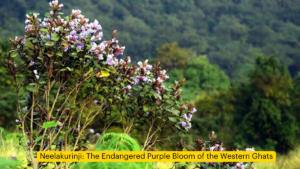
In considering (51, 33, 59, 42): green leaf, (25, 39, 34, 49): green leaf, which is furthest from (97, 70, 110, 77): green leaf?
(25, 39, 34, 49): green leaf

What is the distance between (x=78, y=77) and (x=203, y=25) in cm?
6794

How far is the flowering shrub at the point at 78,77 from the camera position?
12.2ft

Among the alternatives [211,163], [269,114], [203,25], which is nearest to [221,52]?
[203,25]

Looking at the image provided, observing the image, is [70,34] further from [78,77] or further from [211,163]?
[211,163]

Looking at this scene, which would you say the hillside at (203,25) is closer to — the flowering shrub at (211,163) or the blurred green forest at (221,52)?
the blurred green forest at (221,52)

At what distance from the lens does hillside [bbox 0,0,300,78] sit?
55.6m

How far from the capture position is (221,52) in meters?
57.2

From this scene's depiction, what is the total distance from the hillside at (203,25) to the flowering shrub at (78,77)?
4415 centimetres

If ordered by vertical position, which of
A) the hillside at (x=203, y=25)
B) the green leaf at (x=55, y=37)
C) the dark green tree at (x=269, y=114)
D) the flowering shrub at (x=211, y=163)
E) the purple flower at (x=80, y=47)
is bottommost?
the flowering shrub at (x=211, y=163)

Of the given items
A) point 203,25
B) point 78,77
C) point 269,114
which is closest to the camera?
point 78,77

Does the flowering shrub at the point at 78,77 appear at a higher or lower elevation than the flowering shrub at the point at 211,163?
higher

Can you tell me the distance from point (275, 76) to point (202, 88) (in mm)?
20799

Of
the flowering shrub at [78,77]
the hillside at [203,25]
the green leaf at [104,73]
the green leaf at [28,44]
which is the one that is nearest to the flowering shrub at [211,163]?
the flowering shrub at [78,77]

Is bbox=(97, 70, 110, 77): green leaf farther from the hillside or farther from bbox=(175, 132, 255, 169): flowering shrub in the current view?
the hillside
